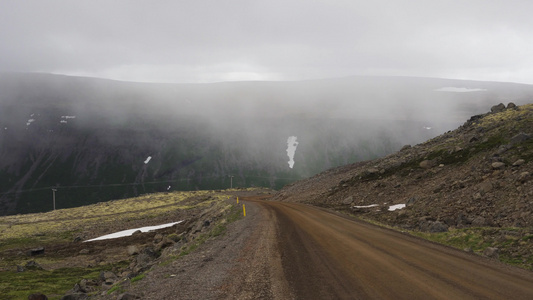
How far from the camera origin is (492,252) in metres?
14.4

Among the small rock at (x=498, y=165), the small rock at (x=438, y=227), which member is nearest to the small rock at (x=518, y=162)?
the small rock at (x=498, y=165)

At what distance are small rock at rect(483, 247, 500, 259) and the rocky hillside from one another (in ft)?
2.65

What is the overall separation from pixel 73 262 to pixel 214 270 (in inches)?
1348

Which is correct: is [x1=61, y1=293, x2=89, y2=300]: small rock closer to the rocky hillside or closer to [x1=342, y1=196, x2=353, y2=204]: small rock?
the rocky hillside

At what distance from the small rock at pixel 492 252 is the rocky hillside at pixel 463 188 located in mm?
809

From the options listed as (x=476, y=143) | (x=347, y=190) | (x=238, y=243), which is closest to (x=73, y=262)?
(x=238, y=243)

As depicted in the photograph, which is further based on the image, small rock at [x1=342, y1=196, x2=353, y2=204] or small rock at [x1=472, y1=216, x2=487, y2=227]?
small rock at [x1=342, y1=196, x2=353, y2=204]

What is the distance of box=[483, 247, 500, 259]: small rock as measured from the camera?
14300 millimetres

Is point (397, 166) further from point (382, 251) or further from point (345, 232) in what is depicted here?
point (382, 251)

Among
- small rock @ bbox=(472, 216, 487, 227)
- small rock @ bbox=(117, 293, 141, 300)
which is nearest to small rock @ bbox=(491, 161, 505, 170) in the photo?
small rock @ bbox=(472, 216, 487, 227)

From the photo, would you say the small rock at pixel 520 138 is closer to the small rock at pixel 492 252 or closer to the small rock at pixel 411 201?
the small rock at pixel 411 201

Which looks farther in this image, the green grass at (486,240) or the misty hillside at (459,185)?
the misty hillside at (459,185)

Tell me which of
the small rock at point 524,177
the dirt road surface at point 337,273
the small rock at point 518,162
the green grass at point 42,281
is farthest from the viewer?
the small rock at point 518,162

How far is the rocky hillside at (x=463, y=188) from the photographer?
20844 mm
